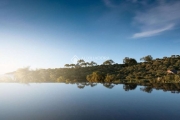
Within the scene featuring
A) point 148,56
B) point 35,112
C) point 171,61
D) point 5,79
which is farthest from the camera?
point 148,56

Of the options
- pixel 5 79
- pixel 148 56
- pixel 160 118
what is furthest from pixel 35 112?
pixel 148 56

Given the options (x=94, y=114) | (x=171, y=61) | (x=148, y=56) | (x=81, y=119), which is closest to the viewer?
(x=81, y=119)

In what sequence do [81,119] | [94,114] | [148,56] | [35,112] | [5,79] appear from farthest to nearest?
[148,56]
[5,79]
[35,112]
[94,114]
[81,119]

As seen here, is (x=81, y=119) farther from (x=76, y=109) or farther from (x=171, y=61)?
(x=171, y=61)

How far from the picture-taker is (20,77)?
24922 mm

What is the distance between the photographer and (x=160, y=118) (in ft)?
20.5

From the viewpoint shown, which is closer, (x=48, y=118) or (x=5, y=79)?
(x=48, y=118)

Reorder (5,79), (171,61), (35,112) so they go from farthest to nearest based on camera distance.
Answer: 1. (171,61)
2. (5,79)
3. (35,112)

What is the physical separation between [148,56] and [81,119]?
195 ft

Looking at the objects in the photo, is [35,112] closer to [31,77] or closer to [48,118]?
[48,118]

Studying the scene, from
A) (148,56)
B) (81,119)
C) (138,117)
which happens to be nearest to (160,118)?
(138,117)

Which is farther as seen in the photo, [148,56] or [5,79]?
[148,56]

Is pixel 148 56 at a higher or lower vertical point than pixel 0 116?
higher

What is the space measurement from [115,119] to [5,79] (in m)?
23.6
